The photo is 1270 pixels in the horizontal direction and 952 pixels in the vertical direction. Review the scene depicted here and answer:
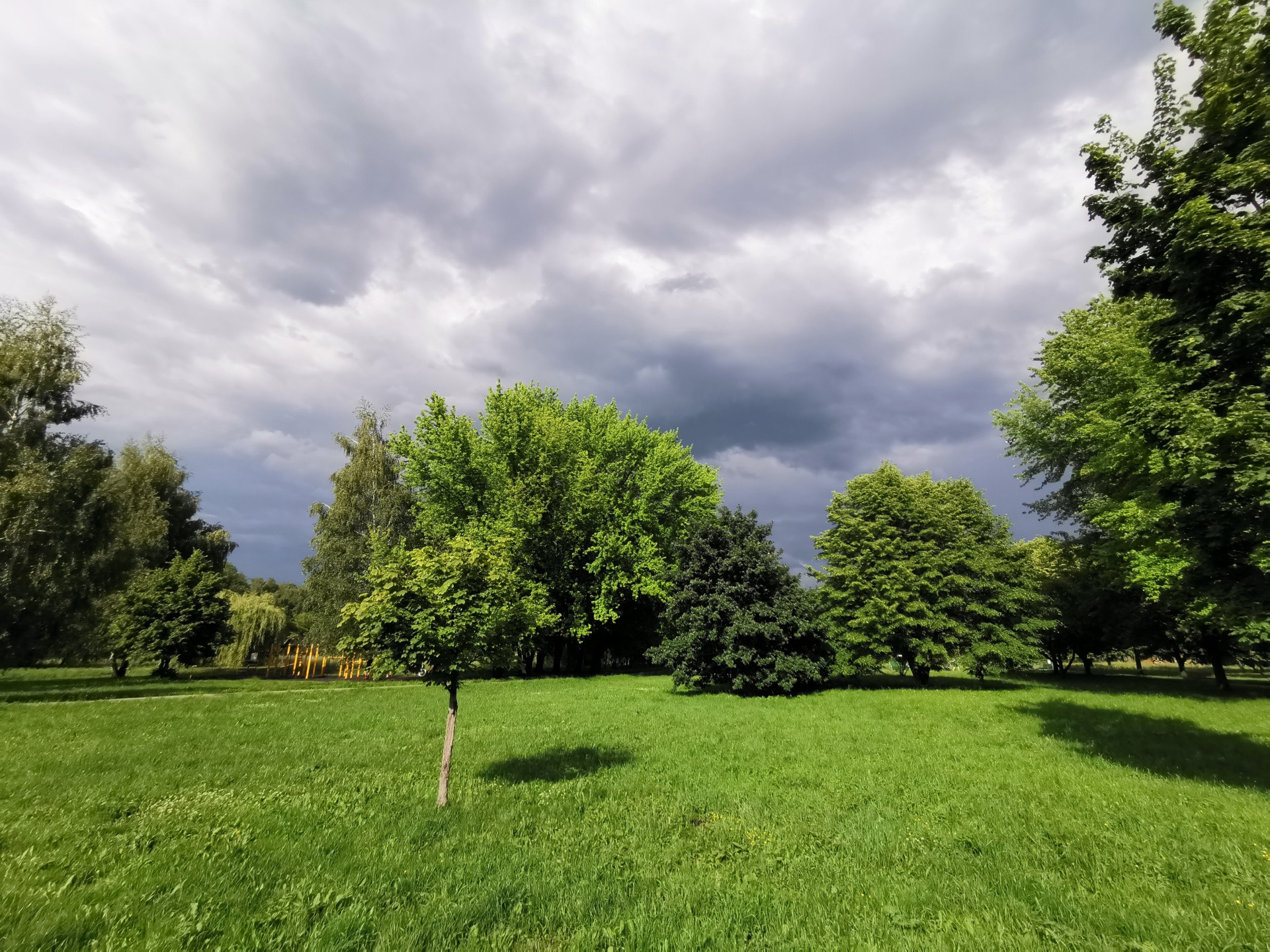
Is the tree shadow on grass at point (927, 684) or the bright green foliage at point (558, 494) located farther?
the bright green foliage at point (558, 494)

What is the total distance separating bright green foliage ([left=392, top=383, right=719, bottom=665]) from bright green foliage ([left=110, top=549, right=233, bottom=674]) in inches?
537

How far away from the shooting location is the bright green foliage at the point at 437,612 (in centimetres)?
1049

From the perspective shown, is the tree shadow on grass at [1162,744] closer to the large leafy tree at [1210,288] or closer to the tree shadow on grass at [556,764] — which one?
the large leafy tree at [1210,288]

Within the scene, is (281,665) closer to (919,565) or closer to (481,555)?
(481,555)

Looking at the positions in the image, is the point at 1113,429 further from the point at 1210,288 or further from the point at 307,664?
the point at 307,664

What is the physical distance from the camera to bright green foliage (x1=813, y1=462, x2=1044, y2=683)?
30328 mm

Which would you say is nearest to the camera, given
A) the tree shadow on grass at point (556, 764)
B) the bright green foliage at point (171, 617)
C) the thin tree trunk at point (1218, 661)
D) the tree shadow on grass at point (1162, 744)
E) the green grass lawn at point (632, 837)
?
the green grass lawn at point (632, 837)

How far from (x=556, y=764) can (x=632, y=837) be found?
5032mm

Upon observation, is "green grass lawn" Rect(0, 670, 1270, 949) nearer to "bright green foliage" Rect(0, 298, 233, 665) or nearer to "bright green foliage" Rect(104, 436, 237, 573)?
"bright green foliage" Rect(0, 298, 233, 665)

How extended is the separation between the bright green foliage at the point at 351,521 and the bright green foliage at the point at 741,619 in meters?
25.6

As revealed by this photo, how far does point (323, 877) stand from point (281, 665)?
53.6 meters

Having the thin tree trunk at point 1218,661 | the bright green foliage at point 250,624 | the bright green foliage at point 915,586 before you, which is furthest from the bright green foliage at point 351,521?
the thin tree trunk at point 1218,661

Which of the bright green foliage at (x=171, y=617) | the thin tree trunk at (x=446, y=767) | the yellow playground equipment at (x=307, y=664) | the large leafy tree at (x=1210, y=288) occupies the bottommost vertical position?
the yellow playground equipment at (x=307, y=664)

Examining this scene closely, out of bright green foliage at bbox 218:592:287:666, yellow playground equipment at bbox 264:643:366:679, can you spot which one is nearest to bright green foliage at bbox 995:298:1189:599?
yellow playground equipment at bbox 264:643:366:679
